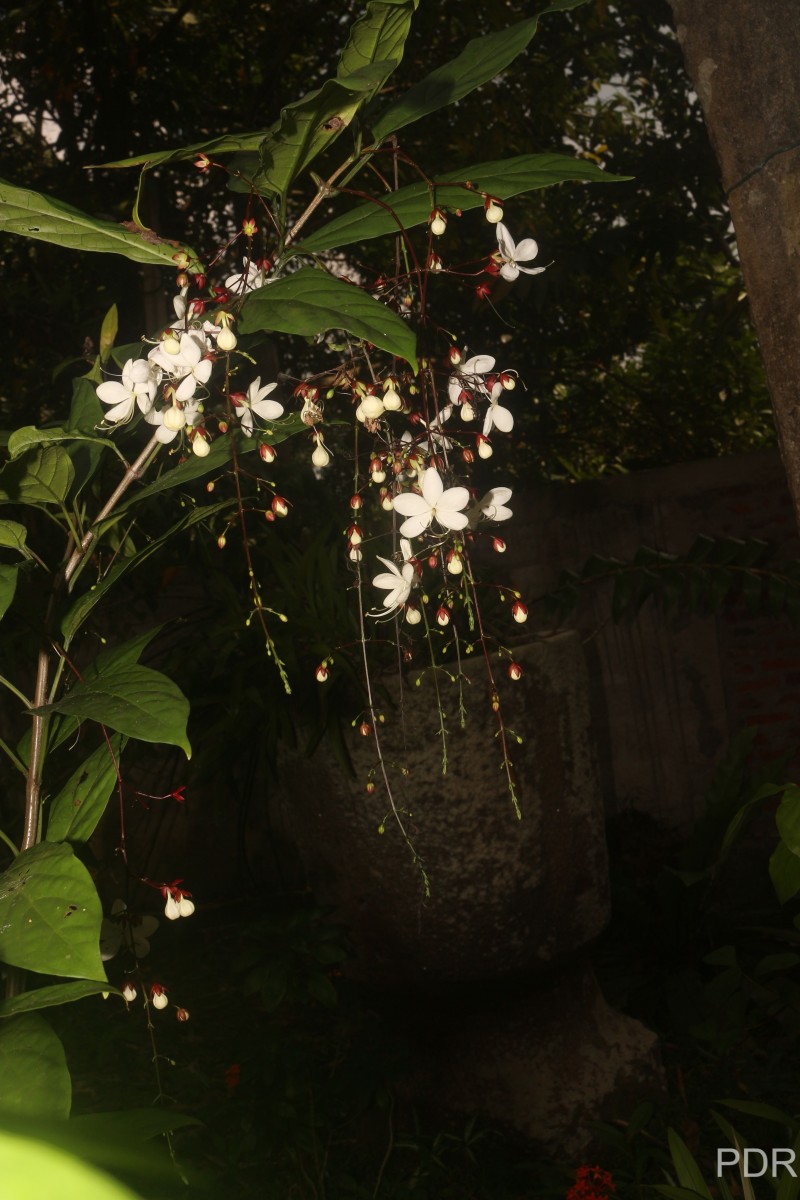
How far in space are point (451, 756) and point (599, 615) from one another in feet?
6.76

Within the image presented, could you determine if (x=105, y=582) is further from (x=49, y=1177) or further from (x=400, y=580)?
(x=49, y=1177)

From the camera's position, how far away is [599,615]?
12.8ft

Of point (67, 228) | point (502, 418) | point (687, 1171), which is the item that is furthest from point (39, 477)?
point (687, 1171)

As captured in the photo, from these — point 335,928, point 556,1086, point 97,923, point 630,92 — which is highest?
point 630,92

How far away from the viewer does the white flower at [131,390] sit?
0.84 metres

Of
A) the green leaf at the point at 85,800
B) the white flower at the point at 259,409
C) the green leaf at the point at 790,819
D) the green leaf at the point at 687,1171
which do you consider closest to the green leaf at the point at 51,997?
the green leaf at the point at 85,800

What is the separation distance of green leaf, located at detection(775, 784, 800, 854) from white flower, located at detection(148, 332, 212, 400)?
0.63 metres

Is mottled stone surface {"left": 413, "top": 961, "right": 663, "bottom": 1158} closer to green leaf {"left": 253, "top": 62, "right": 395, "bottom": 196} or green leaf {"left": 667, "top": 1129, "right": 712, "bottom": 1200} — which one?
green leaf {"left": 667, "top": 1129, "right": 712, "bottom": 1200}

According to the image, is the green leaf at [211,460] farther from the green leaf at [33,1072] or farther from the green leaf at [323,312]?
the green leaf at [33,1072]

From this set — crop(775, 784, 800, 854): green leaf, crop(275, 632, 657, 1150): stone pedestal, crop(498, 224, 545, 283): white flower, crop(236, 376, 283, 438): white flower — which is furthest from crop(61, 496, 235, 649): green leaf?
crop(275, 632, 657, 1150): stone pedestal

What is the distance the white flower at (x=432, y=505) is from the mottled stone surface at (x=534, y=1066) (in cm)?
143

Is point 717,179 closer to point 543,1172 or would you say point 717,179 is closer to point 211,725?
point 211,725

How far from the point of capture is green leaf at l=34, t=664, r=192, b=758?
0.66 m

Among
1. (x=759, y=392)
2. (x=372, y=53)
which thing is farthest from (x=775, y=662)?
(x=372, y=53)
